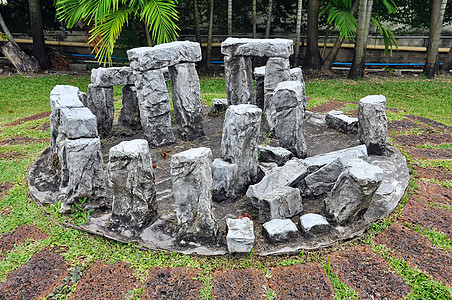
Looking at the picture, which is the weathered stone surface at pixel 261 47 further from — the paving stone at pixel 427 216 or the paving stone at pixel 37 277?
the paving stone at pixel 37 277

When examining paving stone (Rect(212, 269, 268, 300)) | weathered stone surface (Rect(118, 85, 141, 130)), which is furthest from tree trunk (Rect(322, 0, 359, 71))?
paving stone (Rect(212, 269, 268, 300))

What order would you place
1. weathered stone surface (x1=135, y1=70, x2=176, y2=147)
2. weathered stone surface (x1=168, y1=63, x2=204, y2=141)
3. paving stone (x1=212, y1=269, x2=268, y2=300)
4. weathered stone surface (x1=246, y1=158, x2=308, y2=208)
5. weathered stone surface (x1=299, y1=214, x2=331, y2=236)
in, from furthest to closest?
weathered stone surface (x1=168, y1=63, x2=204, y2=141), weathered stone surface (x1=135, y1=70, x2=176, y2=147), weathered stone surface (x1=246, y1=158, x2=308, y2=208), weathered stone surface (x1=299, y1=214, x2=331, y2=236), paving stone (x1=212, y1=269, x2=268, y2=300)

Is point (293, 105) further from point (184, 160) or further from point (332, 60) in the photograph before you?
point (332, 60)

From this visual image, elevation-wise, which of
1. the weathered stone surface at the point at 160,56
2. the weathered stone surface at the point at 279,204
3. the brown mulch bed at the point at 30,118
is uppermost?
the weathered stone surface at the point at 160,56

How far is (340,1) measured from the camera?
490 inches

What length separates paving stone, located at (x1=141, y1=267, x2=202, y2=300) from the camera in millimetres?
3732

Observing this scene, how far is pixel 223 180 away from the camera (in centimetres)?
515

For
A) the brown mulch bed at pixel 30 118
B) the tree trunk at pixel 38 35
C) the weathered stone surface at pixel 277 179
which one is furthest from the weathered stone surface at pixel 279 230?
the tree trunk at pixel 38 35

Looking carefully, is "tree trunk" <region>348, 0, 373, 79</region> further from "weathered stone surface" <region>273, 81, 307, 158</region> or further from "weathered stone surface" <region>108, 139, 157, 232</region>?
"weathered stone surface" <region>108, 139, 157, 232</region>

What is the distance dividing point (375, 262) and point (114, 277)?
2.58 metres

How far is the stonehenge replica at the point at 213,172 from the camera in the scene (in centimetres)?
432

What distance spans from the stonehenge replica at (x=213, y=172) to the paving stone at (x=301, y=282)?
29cm

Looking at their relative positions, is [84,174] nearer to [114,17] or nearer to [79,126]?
[79,126]

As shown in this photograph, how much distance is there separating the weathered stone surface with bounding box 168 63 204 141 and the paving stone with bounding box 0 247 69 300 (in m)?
3.44
